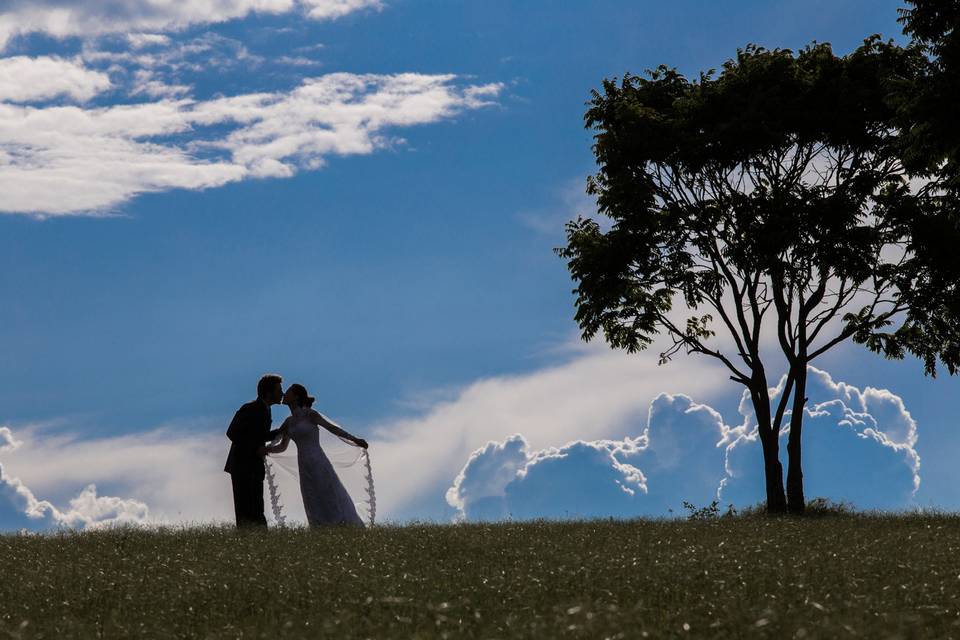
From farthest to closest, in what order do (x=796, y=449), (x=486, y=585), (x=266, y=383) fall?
1. (x=796, y=449)
2. (x=266, y=383)
3. (x=486, y=585)

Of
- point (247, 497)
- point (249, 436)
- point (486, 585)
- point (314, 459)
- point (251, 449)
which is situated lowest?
point (486, 585)

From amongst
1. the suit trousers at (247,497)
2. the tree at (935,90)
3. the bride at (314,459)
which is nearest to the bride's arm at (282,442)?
the bride at (314,459)

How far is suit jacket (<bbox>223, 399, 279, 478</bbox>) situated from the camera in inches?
858

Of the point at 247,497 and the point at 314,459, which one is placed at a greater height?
the point at 314,459

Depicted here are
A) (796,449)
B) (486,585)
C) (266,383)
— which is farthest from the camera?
(796,449)

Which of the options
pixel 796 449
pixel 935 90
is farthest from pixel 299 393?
pixel 796 449

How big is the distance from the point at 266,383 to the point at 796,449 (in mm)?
19746

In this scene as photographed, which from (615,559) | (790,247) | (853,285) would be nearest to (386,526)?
(615,559)

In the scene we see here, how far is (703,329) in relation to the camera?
3559cm

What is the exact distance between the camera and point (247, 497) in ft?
72.6

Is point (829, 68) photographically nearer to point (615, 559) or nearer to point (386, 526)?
point (386, 526)

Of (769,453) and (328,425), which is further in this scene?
(769,453)

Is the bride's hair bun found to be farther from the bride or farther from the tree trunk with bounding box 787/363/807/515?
the tree trunk with bounding box 787/363/807/515

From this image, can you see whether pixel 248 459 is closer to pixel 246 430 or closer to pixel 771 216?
pixel 246 430
